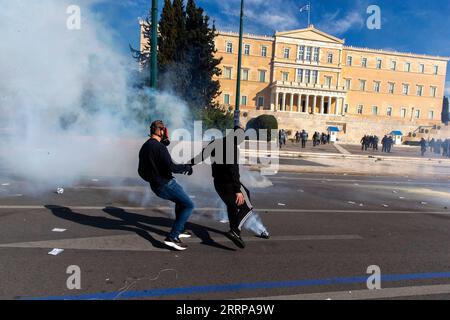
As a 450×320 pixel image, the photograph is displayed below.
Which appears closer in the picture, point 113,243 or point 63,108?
point 113,243

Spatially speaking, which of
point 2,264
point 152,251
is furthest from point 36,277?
point 152,251

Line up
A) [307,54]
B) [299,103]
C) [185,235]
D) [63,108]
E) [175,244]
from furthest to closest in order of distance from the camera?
[307,54] < [299,103] < [63,108] < [185,235] < [175,244]

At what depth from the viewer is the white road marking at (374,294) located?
327 cm

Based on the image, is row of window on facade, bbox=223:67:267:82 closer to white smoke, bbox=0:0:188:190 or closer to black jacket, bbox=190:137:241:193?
white smoke, bbox=0:0:188:190

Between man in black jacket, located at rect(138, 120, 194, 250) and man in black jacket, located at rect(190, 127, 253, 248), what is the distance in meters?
0.43

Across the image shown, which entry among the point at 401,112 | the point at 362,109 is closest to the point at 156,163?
the point at 362,109

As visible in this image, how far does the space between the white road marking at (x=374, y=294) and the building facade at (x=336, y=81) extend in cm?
5766

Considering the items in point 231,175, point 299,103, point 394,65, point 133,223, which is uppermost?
point 394,65

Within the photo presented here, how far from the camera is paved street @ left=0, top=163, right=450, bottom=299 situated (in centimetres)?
337

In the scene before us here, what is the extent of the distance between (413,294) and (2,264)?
4595 millimetres

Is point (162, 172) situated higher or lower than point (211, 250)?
higher

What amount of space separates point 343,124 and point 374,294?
194 feet

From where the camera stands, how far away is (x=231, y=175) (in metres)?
4.52

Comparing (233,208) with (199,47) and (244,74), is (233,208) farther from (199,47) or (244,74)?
(244,74)
